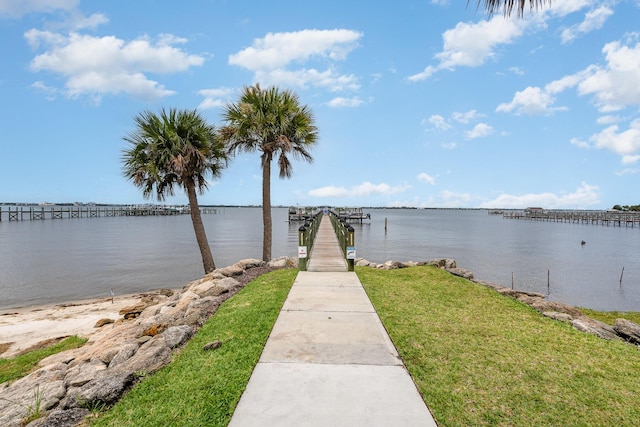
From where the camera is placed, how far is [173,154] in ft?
46.5

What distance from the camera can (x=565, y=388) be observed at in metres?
4.26

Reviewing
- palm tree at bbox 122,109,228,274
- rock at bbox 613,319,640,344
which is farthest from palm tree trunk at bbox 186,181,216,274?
rock at bbox 613,319,640,344

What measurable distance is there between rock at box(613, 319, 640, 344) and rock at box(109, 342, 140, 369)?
10051 millimetres

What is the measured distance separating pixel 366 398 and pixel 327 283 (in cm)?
562

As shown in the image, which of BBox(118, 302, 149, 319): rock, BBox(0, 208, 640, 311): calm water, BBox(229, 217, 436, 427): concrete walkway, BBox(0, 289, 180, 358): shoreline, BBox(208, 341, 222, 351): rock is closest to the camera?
BBox(229, 217, 436, 427): concrete walkway

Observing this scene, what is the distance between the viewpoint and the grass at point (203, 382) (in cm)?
356

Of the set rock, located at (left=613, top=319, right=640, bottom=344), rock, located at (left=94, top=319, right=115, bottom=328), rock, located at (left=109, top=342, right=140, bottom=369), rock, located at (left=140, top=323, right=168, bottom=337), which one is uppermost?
rock, located at (left=109, top=342, right=140, bottom=369)

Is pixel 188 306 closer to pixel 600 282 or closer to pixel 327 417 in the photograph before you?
pixel 327 417

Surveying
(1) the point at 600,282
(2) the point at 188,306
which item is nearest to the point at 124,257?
(2) the point at 188,306

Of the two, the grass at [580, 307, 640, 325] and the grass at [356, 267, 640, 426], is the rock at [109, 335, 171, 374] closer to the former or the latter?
the grass at [356, 267, 640, 426]

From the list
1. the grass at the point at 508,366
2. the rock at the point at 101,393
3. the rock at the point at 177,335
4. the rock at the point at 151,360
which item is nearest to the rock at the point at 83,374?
the rock at the point at 151,360

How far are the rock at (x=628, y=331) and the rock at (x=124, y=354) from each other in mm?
10051

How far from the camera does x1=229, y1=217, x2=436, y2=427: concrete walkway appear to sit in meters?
3.51

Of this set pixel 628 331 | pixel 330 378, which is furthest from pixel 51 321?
pixel 628 331
